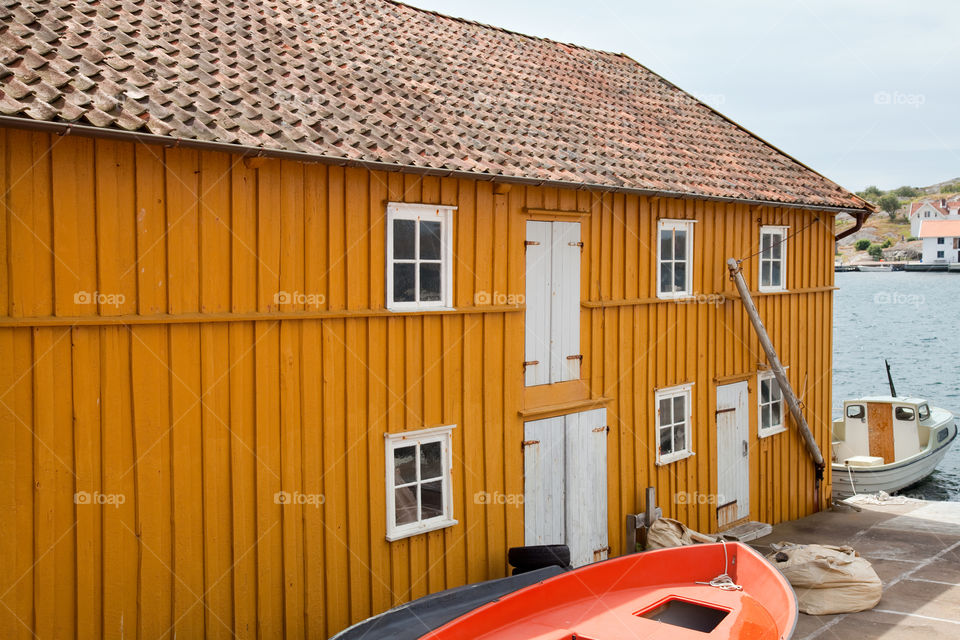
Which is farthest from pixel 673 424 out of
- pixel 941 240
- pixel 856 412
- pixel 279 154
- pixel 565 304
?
pixel 941 240

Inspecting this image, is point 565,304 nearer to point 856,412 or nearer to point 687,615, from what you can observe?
point 687,615

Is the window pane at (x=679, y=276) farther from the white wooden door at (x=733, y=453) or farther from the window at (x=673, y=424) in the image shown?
the white wooden door at (x=733, y=453)

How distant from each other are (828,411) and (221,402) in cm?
1186

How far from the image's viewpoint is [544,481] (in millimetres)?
9539

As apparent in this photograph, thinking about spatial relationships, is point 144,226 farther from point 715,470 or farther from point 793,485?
point 793,485

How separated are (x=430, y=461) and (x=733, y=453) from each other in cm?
607

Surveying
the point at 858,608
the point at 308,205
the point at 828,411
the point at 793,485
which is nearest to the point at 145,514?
the point at 308,205

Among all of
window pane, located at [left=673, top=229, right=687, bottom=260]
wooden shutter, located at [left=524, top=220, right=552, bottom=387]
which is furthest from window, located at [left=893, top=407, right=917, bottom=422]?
wooden shutter, located at [left=524, top=220, right=552, bottom=387]

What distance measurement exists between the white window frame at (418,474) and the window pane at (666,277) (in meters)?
4.31

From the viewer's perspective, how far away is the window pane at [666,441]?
11.2m

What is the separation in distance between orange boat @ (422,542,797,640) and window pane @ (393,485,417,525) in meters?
1.39

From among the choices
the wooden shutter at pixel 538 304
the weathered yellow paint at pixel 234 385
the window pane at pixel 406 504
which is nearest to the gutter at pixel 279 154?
the weathered yellow paint at pixel 234 385

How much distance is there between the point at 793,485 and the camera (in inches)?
543

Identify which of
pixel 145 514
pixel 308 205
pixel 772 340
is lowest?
pixel 145 514
